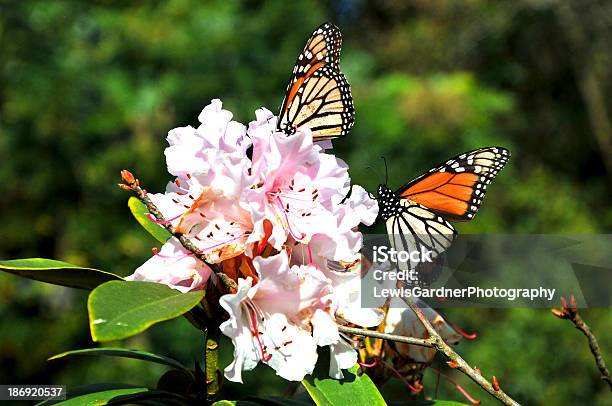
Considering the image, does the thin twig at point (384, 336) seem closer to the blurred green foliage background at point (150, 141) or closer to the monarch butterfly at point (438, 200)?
the monarch butterfly at point (438, 200)

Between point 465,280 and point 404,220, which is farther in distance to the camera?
point 404,220

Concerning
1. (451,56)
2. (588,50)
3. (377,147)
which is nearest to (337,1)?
(451,56)

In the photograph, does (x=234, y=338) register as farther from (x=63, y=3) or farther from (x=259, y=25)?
(x=63, y=3)

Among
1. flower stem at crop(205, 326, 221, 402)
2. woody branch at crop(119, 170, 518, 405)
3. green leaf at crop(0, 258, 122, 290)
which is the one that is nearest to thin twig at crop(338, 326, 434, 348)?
woody branch at crop(119, 170, 518, 405)

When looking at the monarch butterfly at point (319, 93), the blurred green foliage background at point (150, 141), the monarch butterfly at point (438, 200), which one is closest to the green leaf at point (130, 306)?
the monarch butterfly at point (438, 200)

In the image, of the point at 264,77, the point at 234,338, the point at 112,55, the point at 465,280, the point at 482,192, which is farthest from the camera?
the point at 112,55

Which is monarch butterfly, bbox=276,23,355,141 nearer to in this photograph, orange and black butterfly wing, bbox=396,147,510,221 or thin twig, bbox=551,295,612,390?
orange and black butterfly wing, bbox=396,147,510,221
